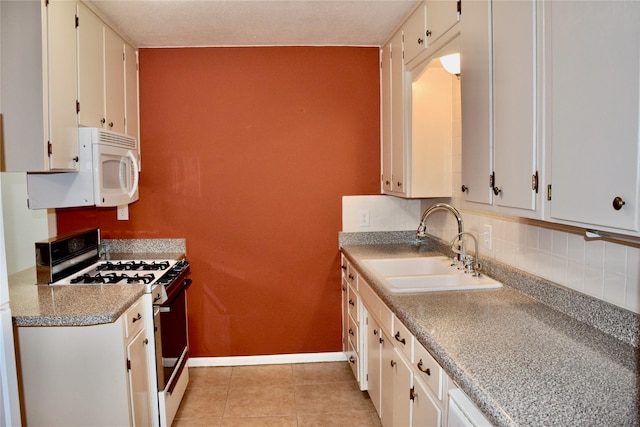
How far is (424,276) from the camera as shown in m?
2.40

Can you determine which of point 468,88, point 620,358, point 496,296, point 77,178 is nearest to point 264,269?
point 77,178

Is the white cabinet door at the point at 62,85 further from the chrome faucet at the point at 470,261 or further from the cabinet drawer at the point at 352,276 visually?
the chrome faucet at the point at 470,261

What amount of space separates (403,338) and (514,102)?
0.97m

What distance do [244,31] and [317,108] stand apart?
2.44 feet

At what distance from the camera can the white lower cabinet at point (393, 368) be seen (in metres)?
1.58

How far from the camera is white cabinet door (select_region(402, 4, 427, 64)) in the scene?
245cm

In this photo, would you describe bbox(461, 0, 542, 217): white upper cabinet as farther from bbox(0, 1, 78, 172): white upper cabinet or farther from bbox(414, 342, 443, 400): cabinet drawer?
bbox(0, 1, 78, 172): white upper cabinet

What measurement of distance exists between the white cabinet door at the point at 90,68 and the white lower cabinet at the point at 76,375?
110 cm

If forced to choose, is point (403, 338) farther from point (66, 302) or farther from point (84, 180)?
point (84, 180)

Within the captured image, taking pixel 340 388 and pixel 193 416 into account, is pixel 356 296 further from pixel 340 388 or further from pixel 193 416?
pixel 193 416

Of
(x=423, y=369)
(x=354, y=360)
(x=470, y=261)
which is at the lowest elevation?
(x=354, y=360)

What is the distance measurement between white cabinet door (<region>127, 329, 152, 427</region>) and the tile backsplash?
1779 millimetres

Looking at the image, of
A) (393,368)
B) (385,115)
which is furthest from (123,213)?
(393,368)

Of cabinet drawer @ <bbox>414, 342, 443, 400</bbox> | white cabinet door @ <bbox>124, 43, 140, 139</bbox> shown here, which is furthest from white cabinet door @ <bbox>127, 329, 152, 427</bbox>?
white cabinet door @ <bbox>124, 43, 140, 139</bbox>
